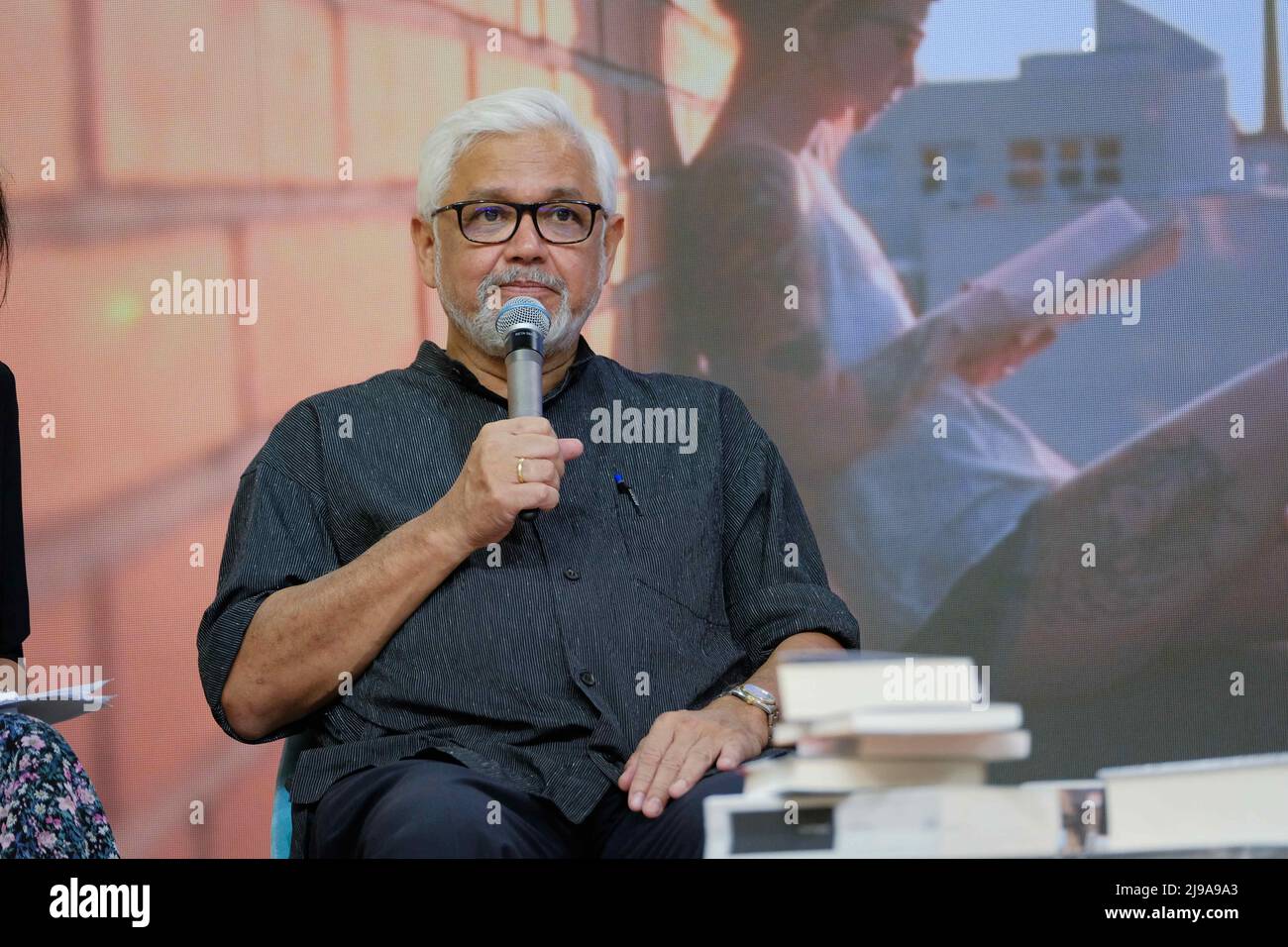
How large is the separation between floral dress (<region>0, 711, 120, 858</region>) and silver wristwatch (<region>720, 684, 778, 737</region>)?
2.93 ft

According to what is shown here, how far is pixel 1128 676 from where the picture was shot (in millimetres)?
3574

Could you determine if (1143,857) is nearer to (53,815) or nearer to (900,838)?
(900,838)

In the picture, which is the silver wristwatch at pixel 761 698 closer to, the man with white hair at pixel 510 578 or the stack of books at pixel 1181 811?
the man with white hair at pixel 510 578

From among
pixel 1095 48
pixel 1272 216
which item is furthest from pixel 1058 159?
pixel 1272 216

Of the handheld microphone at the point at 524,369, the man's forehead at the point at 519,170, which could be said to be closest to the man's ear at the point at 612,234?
the man's forehead at the point at 519,170

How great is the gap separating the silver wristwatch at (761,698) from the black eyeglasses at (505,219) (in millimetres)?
746

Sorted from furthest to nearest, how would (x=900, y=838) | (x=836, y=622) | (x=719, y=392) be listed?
(x=719, y=392) < (x=836, y=622) < (x=900, y=838)

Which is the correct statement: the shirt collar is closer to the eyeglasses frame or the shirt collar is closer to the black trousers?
the eyeglasses frame

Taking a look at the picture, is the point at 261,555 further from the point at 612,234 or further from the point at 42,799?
the point at 612,234

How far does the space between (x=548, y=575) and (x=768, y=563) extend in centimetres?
36

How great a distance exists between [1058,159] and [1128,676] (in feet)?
4.06

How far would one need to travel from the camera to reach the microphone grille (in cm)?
221

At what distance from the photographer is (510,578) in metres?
2.20
